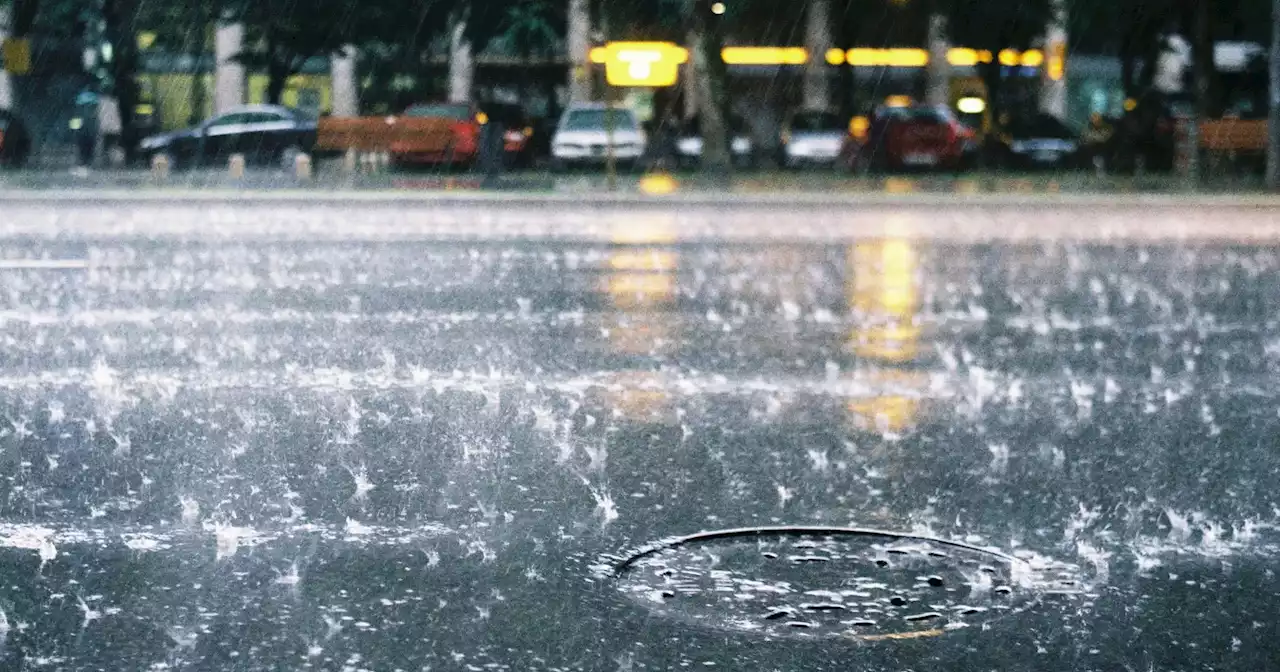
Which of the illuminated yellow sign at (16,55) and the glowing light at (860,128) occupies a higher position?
the illuminated yellow sign at (16,55)

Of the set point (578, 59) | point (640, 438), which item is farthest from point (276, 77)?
point (640, 438)

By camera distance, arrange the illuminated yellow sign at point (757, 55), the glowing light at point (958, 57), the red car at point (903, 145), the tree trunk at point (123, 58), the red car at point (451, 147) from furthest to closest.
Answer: the glowing light at point (958, 57) → the illuminated yellow sign at point (757, 55) → the tree trunk at point (123, 58) → the red car at point (903, 145) → the red car at point (451, 147)

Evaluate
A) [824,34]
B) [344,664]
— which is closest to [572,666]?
[344,664]

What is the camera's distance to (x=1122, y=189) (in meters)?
30.5

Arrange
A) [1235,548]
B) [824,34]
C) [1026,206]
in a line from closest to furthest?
[1235,548]
[1026,206]
[824,34]

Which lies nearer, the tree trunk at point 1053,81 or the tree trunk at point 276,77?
the tree trunk at point 276,77

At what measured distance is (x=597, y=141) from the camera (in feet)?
126

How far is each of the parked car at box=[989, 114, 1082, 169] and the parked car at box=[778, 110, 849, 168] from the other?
3430mm

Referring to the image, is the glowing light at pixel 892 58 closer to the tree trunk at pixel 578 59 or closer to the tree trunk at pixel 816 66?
the tree trunk at pixel 816 66

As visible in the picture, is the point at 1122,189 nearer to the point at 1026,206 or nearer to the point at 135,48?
the point at 1026,206

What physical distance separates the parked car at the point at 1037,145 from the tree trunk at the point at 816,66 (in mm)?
15607

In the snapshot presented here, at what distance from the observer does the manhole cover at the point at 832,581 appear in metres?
5.07

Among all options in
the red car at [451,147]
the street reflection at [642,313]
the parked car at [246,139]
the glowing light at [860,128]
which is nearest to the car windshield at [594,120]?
the red car at [451,147]

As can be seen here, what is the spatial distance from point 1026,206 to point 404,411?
20.1m
